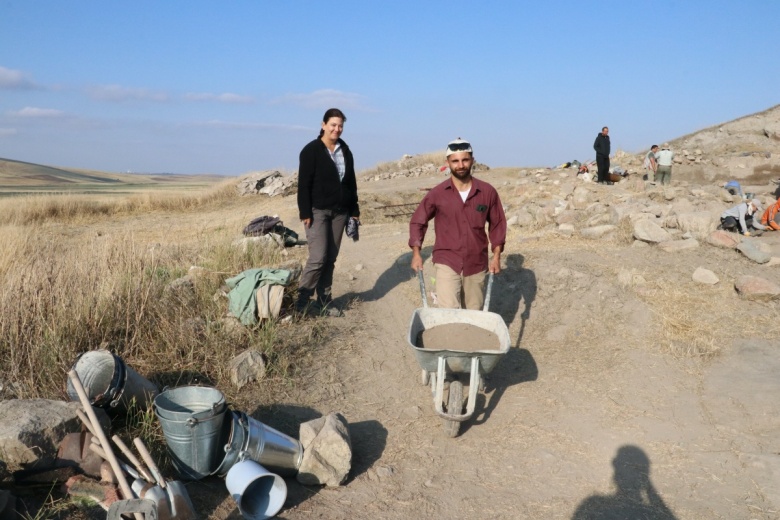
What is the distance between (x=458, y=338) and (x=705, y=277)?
3998 mm

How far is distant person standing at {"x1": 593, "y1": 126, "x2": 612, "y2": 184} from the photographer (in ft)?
52.9

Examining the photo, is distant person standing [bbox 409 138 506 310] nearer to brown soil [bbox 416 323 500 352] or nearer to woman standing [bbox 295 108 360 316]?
brown soil [bbox 416 323 500 352]

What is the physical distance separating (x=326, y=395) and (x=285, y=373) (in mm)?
389

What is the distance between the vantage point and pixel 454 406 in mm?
4133

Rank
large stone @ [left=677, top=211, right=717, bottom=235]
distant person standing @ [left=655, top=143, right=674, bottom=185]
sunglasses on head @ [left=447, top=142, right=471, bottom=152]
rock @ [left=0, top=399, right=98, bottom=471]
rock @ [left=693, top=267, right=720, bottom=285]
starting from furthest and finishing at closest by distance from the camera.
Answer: distant person standing @ [left=655, top=143, right=674, bottom=185], large stone @ [left=677, top=211, right=717, bottom=235], rock @ [left=693, top=267, right=720, bottom=285], sunglasses on head @ [left=447, top=142, right=471, bottom=152], rock @ [left=0, top=399, right=98, bottom=471]

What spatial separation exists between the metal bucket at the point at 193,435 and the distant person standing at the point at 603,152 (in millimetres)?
14604

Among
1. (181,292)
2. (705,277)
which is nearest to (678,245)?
(705,277)

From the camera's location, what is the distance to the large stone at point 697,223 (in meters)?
9.25

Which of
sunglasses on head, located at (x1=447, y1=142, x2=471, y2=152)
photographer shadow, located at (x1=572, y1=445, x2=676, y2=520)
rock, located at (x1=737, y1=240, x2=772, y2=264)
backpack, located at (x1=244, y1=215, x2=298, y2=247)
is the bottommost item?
photographer shadow, located at (x1=572, y1=445, x2=676, y2=520)

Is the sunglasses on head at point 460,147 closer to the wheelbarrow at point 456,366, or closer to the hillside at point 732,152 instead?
the wheelbarrow at point 456,366

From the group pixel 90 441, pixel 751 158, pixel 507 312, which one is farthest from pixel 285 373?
pixel 751 158

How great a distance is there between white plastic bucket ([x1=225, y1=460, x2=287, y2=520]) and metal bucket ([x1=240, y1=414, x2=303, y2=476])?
5.8 inches

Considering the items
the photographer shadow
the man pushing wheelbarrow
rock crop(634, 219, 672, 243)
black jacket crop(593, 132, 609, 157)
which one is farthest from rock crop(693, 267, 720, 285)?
black jacket crop(593, 132, 609, 157)

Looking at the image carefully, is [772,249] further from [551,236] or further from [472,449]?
[472,449]
